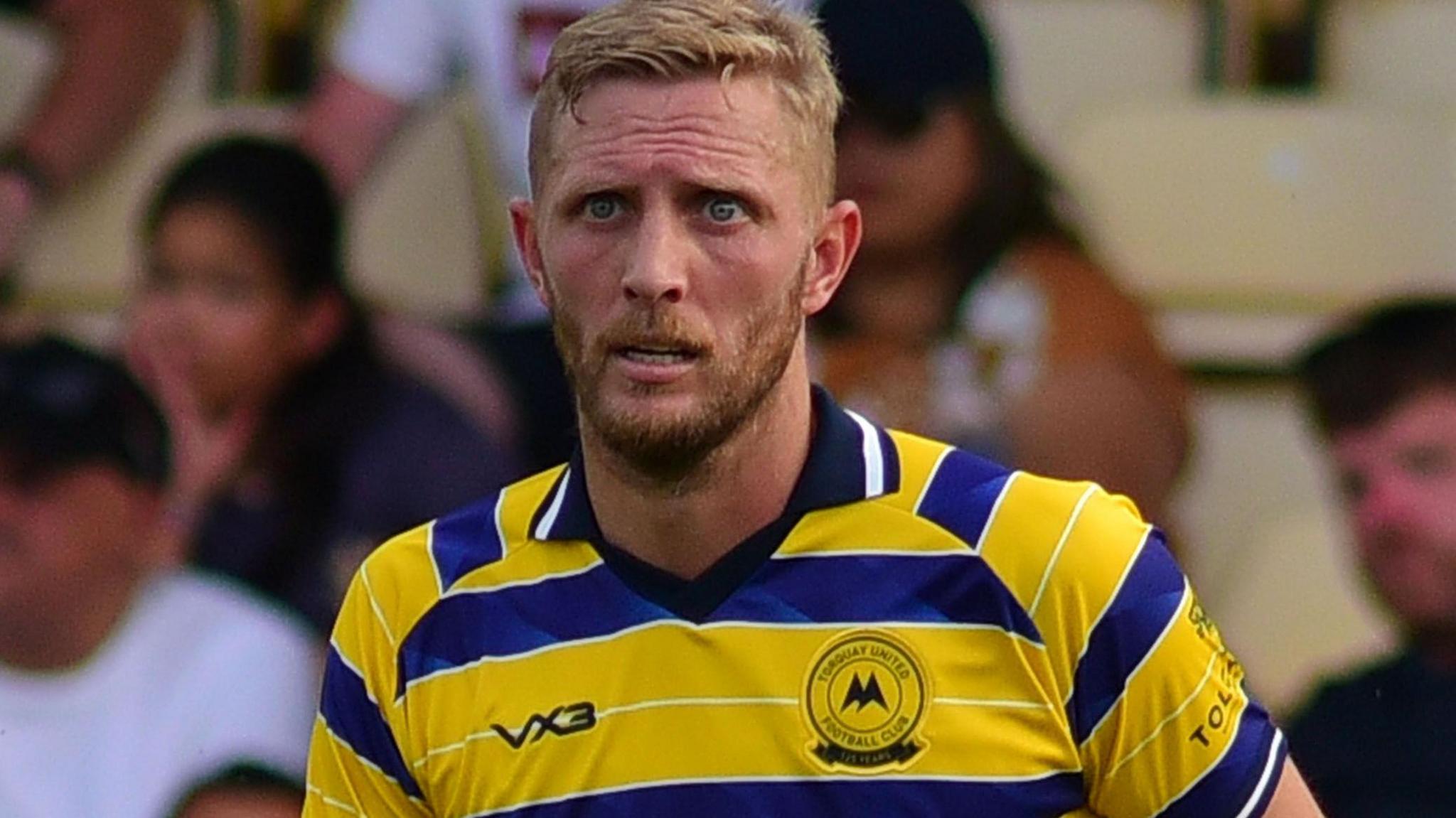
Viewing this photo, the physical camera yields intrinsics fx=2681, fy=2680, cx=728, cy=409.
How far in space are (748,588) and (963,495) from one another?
189 millimetres

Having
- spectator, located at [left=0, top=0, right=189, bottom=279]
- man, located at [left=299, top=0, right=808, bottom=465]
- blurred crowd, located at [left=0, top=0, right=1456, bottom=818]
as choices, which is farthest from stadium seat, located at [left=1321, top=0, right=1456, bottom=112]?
spectator, located at [left=0, top=0, right=189, bottom=279]

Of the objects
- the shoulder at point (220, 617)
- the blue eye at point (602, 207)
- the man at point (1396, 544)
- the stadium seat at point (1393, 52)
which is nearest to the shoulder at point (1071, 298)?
the man at point (1396, 544)

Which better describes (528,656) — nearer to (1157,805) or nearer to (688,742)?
(688,742)

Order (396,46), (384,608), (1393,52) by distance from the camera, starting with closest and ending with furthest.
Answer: (384,608)
(396,46)
(1393,52)

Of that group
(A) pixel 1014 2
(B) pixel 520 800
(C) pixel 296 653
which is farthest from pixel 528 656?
(A) pixel 1014 2

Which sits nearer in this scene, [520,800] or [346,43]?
[520,800]

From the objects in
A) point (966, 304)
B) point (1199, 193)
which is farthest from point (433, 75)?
point (1199, 193)

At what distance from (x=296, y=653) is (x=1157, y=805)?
261 centimetres

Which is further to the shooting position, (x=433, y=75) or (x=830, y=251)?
(x=433, y=75)

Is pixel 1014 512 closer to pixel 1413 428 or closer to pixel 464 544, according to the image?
pixel 464 544

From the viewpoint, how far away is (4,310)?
16.0 feet

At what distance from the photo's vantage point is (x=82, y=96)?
4949 millimetres

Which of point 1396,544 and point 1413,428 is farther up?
point 1413,428

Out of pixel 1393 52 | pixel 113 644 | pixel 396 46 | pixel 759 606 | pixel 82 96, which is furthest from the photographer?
pixel 1393 52
